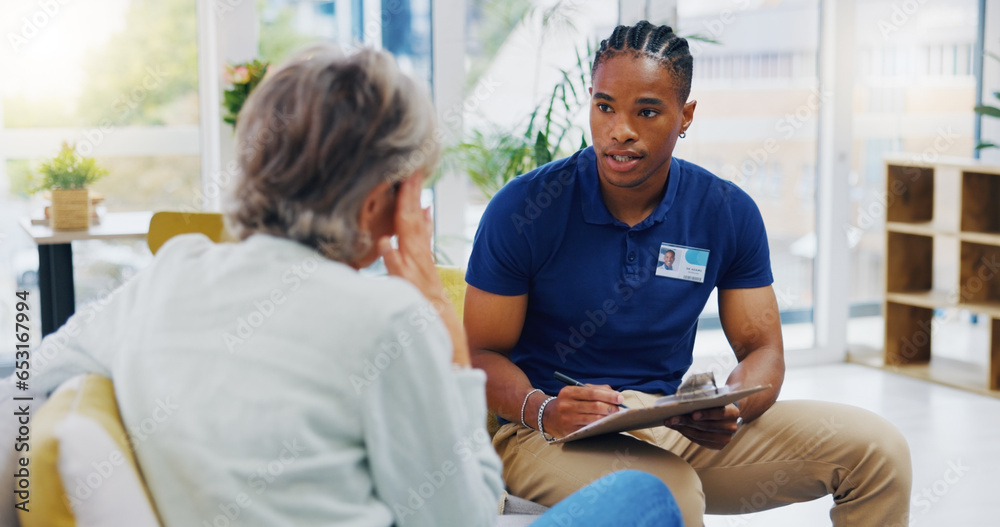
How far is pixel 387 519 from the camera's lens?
3.32 feet

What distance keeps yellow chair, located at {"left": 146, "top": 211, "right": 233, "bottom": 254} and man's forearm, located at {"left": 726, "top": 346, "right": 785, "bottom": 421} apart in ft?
6.07

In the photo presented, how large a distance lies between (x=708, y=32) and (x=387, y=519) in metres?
3.92

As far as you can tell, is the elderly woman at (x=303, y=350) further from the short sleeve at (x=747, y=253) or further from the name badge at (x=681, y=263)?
the short sleeve at (x=747, y=253)

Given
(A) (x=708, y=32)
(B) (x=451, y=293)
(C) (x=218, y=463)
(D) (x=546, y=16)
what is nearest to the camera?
(C) (x=218, y=463)

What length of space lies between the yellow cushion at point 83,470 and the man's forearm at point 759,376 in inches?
48.3

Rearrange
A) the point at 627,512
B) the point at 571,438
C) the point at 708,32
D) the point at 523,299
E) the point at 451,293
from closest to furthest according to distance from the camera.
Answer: the point at 627,512
the point at 571,438
the point at 523,299
the point at 451,293
the point at 708,32

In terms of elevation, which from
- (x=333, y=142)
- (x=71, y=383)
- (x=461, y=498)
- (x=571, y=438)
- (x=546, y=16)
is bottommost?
(x=571, y=438)

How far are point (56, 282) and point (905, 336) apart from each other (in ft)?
12.9

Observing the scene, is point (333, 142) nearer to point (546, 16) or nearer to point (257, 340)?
point (257, 340)

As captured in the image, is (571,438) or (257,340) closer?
(257,340)

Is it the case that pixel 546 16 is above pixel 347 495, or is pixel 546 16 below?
above

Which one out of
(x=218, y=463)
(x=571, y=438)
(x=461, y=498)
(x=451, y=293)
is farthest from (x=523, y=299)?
(x=218, y=463)

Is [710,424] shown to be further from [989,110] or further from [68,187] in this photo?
[989,110]

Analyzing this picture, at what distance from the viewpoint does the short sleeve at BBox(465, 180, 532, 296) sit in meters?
1.86
